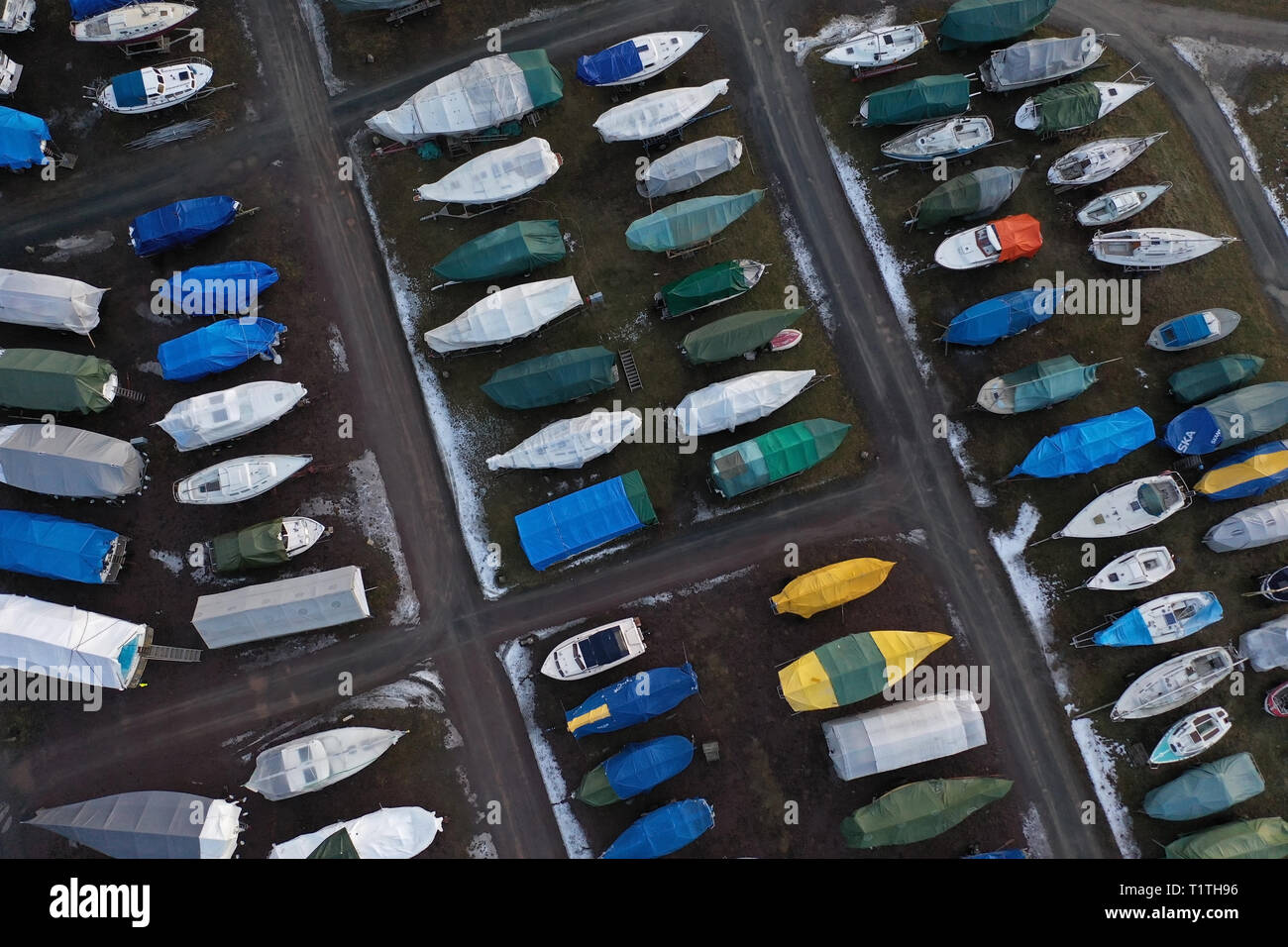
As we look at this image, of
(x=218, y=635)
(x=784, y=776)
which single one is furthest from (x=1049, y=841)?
(x=218, y=635)

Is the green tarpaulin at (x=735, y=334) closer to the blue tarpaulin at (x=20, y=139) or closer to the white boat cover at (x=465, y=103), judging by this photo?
the white boat cover at (x=465, y=103)

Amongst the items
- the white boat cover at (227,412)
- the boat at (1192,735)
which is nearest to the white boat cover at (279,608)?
the white boat cover at (227,412)

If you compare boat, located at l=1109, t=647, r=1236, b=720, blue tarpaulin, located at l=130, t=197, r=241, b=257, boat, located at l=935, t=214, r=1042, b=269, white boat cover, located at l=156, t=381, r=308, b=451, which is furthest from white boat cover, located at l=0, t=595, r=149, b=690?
boat, located at l=1109, t=647, r=1236, b=720

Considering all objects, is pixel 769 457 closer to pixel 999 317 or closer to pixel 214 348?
pixel 999 317

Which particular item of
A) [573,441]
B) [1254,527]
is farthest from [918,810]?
[573,441]

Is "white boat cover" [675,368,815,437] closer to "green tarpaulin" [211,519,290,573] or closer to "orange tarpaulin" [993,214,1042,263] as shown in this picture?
"orange tarpaulin" [993,214,1042,263]

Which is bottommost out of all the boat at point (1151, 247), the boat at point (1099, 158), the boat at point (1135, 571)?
the boat at point (1135, 571)
